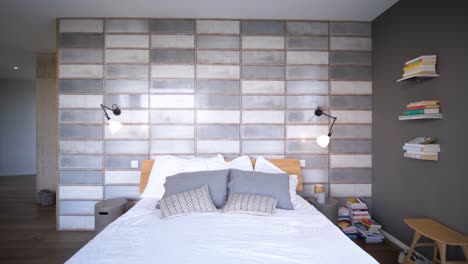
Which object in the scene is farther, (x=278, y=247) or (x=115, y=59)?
(x=115, y=59)

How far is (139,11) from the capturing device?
9.99 feet

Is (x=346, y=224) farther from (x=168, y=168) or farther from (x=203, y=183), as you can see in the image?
(x=168, y=168)

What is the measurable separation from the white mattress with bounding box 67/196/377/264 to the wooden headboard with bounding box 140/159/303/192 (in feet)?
2.84

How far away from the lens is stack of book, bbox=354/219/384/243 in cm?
295

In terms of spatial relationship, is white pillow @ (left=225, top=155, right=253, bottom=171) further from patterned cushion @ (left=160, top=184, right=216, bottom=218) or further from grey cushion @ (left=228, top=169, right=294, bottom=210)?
patterned cushion @ (left=160, top=184, right=216, bottom=218)

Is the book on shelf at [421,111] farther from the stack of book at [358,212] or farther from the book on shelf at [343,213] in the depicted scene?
the book on shelf at [343,213]

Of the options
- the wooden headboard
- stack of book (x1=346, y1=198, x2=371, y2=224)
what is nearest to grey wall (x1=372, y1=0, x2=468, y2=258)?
stack of book (x1=346, y1=198, x2=371, y2=224)

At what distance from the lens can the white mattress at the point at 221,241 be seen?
1479 millimetres

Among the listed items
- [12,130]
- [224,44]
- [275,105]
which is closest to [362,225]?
[275,105]

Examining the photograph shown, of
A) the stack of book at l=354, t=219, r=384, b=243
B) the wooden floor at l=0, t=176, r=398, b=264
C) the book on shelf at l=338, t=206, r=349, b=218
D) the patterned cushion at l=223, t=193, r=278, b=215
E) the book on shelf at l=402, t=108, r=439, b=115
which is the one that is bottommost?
the wooden floor at l=0, t=176, r=398, b=264

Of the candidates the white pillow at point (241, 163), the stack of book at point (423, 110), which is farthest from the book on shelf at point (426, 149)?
the white pillow at point (241, 163)

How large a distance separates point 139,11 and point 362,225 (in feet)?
12.1

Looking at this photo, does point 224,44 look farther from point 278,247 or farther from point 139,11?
point 278,247

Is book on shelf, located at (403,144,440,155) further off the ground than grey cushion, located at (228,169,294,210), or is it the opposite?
book on shelf, located at (403,144,440,155)
